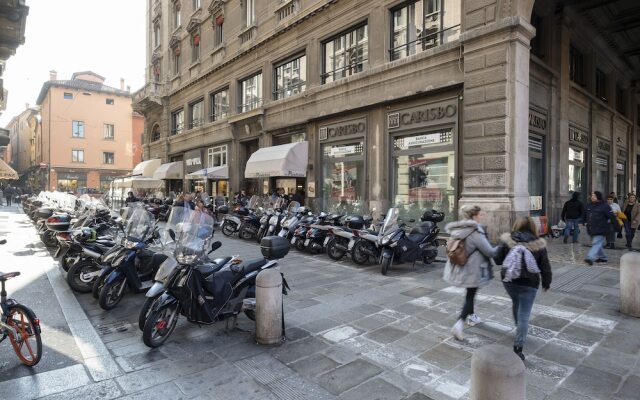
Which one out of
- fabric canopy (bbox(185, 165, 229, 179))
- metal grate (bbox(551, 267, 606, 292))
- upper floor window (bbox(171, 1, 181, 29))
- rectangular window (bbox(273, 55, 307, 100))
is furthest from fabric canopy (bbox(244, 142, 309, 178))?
upper floor window (bbox(171, 1, 181, 29))

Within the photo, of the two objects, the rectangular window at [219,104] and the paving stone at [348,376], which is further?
the rectangular window at [219,104]

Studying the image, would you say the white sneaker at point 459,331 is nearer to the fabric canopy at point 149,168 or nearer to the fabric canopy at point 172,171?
the fabric canopy at point 172,171

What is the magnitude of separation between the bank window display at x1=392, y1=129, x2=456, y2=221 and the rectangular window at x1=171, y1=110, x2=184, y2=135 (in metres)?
19.2

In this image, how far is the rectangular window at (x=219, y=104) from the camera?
2194 centimetres

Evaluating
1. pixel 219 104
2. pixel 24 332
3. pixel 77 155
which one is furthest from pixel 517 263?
pixel 77 155

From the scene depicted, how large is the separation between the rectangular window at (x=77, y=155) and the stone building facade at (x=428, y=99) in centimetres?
3475

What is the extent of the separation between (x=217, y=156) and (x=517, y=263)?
2055cm

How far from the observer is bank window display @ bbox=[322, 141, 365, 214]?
46.3 ft

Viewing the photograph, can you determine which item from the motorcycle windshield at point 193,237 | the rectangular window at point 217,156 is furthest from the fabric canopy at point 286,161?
the motorcycle windshield at point 193,237

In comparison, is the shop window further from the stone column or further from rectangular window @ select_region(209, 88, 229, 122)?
rectangular window @ select_region(209, 88, 229, 122)

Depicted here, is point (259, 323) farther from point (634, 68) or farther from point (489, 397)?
point (634, 68)

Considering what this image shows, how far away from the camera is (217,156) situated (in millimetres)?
22578

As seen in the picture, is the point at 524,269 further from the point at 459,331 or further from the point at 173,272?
the point at 173,272

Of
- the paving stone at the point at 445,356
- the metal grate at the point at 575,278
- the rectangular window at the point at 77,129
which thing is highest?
the rectangular window at the point at 77,129
